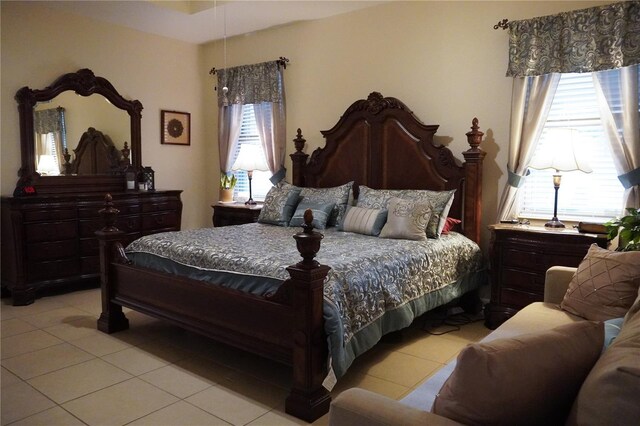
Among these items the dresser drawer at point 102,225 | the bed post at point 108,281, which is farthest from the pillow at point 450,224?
the dresser drawer at point 102,225

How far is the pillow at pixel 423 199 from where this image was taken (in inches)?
145

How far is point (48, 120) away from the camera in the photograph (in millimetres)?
4715

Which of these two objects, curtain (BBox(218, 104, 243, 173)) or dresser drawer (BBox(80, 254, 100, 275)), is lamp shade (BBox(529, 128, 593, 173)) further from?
dresser drawer (BBox(80, 254, 100, 275))

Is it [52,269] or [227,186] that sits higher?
[227,186]

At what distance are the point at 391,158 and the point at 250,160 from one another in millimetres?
1747

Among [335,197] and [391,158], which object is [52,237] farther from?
[391,158]

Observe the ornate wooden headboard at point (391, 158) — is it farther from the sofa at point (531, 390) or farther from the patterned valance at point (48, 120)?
the sofa at point (531, 390)

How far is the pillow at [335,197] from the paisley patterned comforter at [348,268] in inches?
11.5

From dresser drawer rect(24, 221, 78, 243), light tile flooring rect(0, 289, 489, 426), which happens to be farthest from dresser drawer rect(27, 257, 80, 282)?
light tile flooring rect(0, 289, 489, 426)

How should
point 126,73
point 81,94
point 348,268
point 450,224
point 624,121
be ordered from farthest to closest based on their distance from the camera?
point 126,73
point 81,94
point 450,224
point 624,121
point 348,268

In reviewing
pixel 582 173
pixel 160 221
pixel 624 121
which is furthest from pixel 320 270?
pixel 160 221

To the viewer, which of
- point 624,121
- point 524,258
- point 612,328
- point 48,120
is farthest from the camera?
point 48,120

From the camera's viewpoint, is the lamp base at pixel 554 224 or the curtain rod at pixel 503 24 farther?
the curtain rod at pixel 503 24

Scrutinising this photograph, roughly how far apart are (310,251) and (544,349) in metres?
1.35
